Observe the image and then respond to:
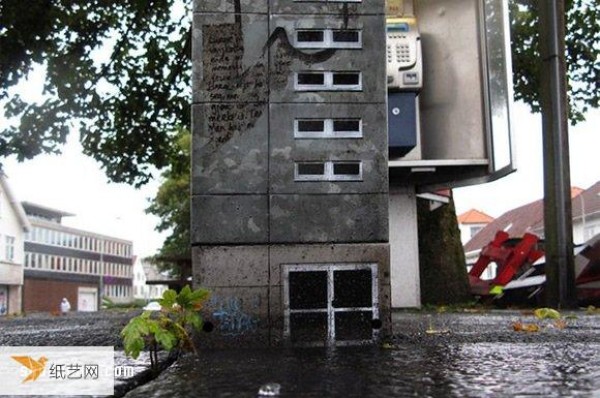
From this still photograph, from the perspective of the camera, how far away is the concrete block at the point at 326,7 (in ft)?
13.6

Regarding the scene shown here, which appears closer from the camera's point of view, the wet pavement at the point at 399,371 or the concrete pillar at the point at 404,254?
the wet pavement at the point at 399,371

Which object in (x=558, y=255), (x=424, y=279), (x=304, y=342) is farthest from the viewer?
(x=424, y=279)

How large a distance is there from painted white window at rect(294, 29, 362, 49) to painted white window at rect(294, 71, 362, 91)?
16cm

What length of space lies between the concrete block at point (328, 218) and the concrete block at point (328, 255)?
34 millimetres

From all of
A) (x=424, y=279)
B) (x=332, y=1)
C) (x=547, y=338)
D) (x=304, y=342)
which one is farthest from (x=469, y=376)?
(x=424, y=279)

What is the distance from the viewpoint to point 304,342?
3.88 meters

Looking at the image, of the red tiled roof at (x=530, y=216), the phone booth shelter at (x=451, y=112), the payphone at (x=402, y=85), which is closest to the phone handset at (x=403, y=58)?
the payphone at (x=402, y=85)

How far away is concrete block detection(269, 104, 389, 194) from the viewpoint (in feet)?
13.1

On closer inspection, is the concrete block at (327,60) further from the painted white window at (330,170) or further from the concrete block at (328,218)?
the concrete block at (328,218)

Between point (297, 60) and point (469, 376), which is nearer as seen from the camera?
point (469, 376)

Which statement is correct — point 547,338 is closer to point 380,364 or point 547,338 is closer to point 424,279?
point 380,364

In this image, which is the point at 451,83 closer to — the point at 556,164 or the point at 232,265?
the point at 556,164

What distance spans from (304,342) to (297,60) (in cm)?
161

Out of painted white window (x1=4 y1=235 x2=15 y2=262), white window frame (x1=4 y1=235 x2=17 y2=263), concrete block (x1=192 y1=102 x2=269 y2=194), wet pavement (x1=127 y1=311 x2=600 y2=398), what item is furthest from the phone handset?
white window frame (x1=4 y1=235 x2=17 y2=263)
